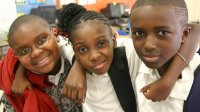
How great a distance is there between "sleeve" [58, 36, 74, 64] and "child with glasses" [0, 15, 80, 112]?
24mm

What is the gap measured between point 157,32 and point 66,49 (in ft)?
1.77

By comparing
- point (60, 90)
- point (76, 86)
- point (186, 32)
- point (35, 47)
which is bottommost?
point (60, 90)

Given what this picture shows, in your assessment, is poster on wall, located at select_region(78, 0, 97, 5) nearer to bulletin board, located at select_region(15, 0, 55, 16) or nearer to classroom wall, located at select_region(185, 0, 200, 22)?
bulletin board, located at select_region(15, 0, 55, 16)

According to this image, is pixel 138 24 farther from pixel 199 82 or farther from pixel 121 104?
pixel 121 104

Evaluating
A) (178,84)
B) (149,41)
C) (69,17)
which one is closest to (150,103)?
(178,84)

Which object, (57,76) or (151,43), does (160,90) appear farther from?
(57,76)

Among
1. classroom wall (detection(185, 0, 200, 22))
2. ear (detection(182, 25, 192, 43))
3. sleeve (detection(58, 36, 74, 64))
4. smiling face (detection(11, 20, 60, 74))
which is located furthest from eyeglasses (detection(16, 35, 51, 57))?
classroom wall (detection(185, 0, 200, 22))

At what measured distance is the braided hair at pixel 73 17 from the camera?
2.91 feet

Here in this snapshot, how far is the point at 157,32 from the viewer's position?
634 millimetres

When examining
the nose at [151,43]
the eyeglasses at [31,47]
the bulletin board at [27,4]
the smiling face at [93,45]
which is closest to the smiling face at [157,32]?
the nose at [151,43]

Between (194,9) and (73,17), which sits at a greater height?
(73,17)

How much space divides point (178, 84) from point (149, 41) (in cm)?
16

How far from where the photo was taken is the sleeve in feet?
3.46

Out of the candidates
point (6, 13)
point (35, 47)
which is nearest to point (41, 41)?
point (35, 47)
